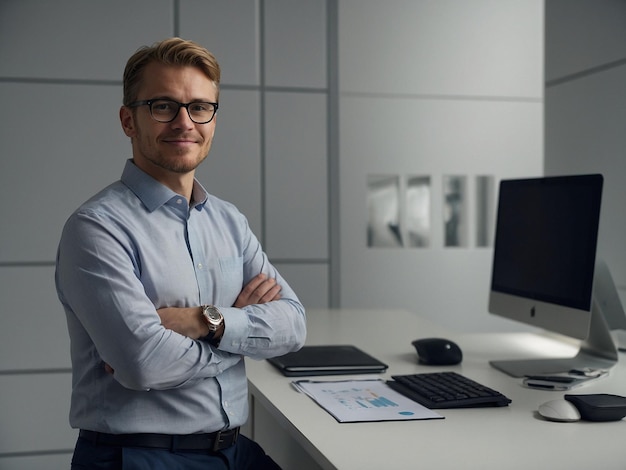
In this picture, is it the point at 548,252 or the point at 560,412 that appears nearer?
the point at 560,412

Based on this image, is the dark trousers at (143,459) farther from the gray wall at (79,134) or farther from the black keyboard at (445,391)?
the gray wall at (79,134)

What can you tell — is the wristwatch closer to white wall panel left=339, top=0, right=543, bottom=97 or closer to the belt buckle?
the belt buckle

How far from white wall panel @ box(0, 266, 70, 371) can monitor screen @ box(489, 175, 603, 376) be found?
2.04 m

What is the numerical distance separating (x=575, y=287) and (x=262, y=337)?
0.78 m

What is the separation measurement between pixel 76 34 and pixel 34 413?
168 cm

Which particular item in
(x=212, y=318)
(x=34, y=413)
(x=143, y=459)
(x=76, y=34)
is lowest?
(x=34, y=413)

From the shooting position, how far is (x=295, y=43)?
146 inches

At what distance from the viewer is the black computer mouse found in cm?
210

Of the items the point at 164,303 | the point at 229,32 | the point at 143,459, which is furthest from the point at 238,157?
the point at 143,459

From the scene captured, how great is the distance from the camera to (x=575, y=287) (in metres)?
1.93

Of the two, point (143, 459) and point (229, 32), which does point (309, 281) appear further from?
point (143, 459)

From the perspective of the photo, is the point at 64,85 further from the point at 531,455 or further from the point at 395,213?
the point at 531,455

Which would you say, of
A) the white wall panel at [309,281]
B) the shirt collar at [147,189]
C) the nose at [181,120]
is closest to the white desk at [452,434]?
the shirt collar at [147,189]

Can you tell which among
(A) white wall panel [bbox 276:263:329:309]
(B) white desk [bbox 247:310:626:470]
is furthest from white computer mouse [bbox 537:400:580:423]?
(A) white wall panel [bbox 276:263:329:309]
